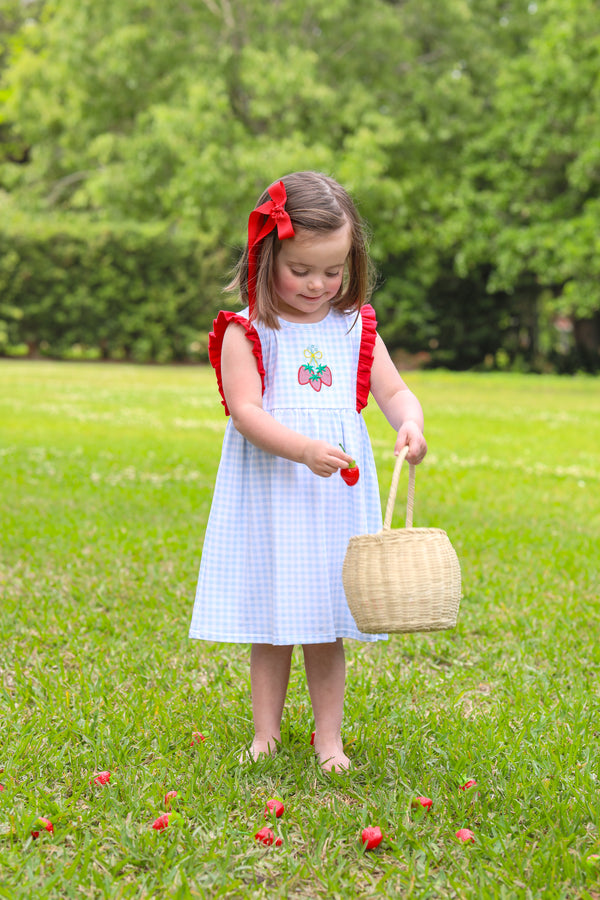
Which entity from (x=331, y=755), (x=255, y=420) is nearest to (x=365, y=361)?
(x=255, y=420)

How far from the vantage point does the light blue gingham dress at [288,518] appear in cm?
240

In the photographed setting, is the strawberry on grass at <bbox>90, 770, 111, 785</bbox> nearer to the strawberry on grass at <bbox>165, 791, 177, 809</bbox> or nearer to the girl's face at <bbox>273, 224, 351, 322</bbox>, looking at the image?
the strawberry on grass at <bbox>165, 791, 177, 809</bbox>

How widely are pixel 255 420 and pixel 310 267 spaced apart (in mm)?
407

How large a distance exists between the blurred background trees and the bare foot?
622 inches

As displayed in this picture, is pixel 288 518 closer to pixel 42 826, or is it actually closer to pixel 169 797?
pixel 169 797

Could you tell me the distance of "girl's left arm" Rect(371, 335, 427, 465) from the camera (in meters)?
2.43

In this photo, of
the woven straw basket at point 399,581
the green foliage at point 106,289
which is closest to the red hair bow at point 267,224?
the woven straw basket at point 399,581

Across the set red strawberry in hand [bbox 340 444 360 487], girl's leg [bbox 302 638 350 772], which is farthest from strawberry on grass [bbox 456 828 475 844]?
red strawberry in hand [bbox 340 444 360 487]

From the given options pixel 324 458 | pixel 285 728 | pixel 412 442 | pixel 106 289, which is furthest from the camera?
pixel 106 289

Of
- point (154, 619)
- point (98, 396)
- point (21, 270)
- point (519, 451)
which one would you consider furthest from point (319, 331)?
point (21, 270)

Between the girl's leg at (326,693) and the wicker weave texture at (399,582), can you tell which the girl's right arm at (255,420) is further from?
the girl's leg at (326,693)

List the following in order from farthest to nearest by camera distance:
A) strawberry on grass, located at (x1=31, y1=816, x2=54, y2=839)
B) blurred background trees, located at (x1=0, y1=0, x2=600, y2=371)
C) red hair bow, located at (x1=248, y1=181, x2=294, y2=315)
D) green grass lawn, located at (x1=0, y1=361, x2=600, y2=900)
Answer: blurred background trees, located at (x1=0, y1=0, x2=600, y2=371), red hair bow, located at (x1=248, y1=181, x2=294, y2=315), strawberry on grass, located at (x1=31, y1=816, x2=54, y2=839), green grass lawn, located at (x1=0, y1=361, x2=600, y2=900)

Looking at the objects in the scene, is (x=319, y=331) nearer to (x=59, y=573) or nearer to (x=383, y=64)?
(x=59, y=573)

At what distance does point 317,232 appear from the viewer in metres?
2.37
